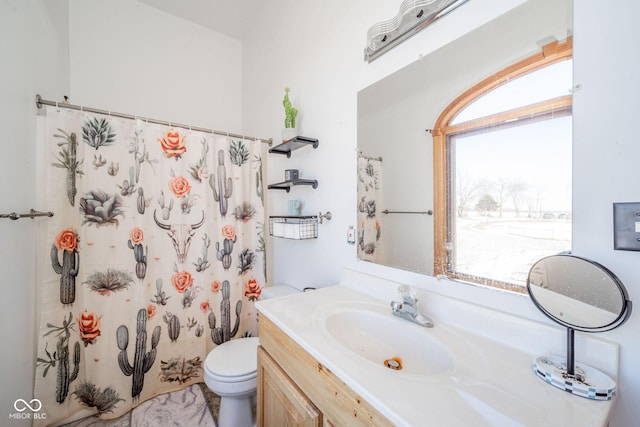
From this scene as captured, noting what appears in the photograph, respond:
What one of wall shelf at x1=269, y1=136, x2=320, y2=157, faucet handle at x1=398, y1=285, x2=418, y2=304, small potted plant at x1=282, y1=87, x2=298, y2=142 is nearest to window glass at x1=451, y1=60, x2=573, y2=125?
faucet handle at x1=398, y1=285, x2=418, y2=304

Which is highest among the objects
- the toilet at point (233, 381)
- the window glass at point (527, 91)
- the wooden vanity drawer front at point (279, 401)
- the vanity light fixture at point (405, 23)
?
the vanity light fixture at point (405, 23)

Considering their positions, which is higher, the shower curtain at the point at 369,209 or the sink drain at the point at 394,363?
the shower curtain at the point at 369,209

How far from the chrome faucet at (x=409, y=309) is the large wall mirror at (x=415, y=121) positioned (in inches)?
5.0

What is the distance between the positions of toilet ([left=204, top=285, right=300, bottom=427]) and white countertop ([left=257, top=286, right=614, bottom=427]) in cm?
70

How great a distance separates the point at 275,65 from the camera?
1.96m

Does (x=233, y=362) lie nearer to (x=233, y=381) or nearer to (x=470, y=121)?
(x=233, y=381)

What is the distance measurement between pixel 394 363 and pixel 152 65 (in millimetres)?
2760

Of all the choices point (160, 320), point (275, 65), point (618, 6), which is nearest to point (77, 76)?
point (275, 65)

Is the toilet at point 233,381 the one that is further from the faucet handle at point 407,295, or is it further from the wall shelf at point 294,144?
the wall shelf at point 294,144

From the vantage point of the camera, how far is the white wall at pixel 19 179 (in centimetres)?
102

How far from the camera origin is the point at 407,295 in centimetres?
91

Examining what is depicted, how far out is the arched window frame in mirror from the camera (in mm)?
666

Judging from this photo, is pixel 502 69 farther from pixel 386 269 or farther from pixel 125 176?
pixel 125 176

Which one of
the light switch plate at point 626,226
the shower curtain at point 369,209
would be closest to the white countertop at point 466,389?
the light switch plate at point 626,226
